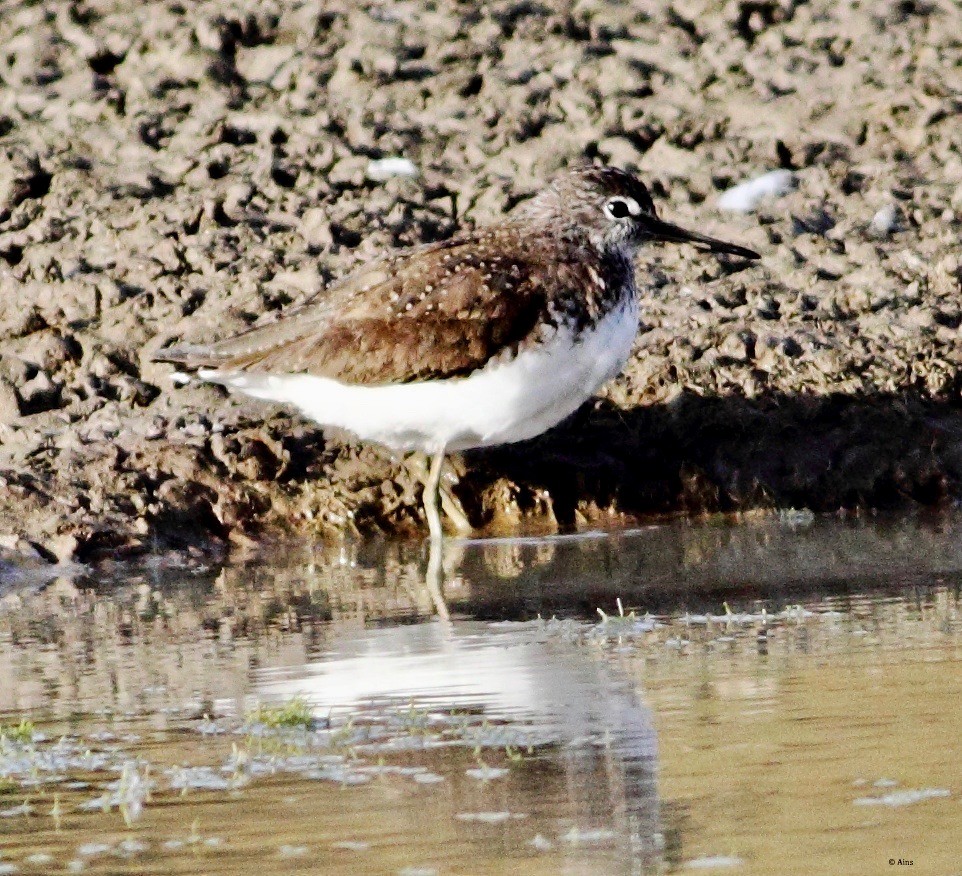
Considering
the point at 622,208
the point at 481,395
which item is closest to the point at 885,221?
the point at 622,208

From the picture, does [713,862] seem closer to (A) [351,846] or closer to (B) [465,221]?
(A) [351,846]

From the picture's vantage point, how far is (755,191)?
11.7m

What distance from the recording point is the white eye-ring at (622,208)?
9984 mm

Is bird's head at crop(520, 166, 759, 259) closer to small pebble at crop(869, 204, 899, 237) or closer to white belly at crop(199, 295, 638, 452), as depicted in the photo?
white belly at crop(199, 295, 638, 452)

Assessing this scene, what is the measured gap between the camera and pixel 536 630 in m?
7.04

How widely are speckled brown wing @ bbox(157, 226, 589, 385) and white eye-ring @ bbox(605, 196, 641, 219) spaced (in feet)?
1.94

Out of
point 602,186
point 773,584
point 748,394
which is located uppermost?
point 602,186

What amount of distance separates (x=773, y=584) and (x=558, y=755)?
2.82 metres

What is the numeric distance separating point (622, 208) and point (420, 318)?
4.70ft

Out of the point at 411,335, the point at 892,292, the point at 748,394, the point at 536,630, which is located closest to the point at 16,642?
the point at 536,630

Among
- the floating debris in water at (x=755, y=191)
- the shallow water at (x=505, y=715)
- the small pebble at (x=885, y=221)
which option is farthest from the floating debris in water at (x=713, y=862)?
the floating debris in water at (x=755, y=191)

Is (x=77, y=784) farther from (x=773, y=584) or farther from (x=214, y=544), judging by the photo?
(x=214, y=544)

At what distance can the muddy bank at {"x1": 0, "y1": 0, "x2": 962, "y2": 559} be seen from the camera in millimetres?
10008

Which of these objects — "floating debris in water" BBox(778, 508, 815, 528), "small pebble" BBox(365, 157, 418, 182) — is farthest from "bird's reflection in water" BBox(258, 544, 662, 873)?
"small pebble" BBox(365, 157, 418, 182)
